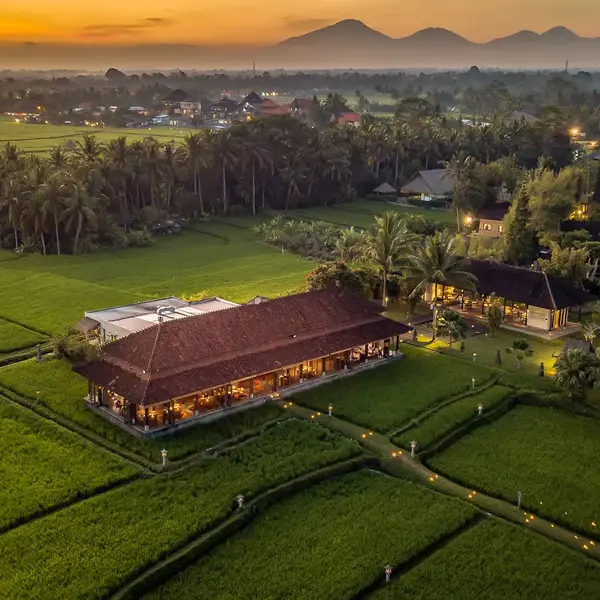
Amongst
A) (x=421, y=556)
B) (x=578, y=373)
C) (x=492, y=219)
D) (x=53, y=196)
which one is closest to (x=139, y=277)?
(x=53, y=196)

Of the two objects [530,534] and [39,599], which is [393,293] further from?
[39,599]

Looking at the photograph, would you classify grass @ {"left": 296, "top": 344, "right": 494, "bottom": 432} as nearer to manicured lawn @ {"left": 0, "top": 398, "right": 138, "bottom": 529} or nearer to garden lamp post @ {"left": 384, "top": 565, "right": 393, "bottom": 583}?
garden lamp post @ {"left": 384, "top": 565, "right": 393, "bottom": 583}

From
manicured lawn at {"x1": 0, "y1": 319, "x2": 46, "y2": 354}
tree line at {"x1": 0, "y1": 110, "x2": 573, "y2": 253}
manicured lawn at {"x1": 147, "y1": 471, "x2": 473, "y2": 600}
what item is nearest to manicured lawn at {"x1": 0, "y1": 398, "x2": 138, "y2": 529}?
manicured lawn at {"x1": 147, "y1": 471, "x2": 473, "y2": 600}

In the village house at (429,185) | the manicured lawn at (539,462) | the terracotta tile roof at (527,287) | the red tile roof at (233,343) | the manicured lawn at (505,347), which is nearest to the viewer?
the manicured lawn at (539,462)

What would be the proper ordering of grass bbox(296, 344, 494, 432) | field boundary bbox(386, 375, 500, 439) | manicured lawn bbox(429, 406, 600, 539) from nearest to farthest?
manicured lawn bbox(429, 406, 600, 539) < field boundary bbox(386, 375, 500, 439) < grass bbox(296, 344, 494, 432)

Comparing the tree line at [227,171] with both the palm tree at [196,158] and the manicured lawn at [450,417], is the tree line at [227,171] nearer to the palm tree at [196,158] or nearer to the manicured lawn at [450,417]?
the palm tree at [196,158]

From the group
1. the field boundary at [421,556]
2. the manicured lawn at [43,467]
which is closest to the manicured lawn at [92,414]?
the manicured lawn at [43,467]

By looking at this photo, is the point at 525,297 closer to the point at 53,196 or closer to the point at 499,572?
the point at 499,572
